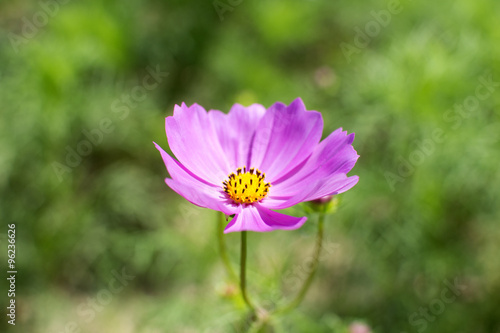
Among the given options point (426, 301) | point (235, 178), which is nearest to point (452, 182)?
point (426, 301)

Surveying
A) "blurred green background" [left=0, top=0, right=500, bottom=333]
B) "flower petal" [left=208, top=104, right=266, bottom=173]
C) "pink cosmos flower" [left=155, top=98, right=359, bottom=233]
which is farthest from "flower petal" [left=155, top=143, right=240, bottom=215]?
"blurred green background" [left=0, top=0, right=500, bottom=333]

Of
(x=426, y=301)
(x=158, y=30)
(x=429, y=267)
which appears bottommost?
(x=426, y=301)

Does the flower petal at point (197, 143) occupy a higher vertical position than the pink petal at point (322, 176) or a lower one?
higher

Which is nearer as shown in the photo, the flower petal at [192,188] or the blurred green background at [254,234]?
the flower petal at [192,188]

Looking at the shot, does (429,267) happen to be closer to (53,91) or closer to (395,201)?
(395,201)

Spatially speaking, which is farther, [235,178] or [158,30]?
[158,30]

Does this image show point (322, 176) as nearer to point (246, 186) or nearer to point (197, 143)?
point (246, 186)

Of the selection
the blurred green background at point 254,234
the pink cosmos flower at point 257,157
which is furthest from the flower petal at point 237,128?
the blurred green background at point 254,234

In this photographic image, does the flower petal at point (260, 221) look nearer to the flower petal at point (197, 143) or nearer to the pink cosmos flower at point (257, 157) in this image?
the pink cosmos flower at point (257, 157)
